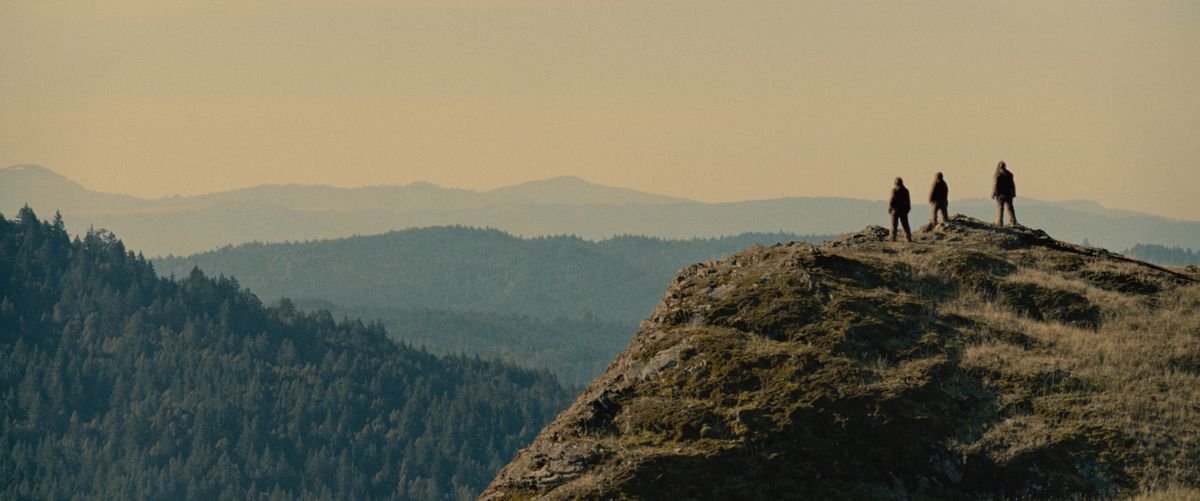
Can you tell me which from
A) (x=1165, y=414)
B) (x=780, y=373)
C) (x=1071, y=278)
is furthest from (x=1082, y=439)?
(x=1071, y=278)

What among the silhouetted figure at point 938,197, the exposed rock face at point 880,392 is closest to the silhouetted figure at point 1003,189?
the silhouetted figure at point 938,197

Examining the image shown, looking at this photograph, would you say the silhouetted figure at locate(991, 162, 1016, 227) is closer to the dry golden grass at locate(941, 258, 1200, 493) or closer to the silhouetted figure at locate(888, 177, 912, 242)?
the silhouetted figure at locate(888, 177, 912, 242)

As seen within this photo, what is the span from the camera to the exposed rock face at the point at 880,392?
37.9m

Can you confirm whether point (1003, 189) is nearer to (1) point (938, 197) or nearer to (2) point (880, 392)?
(1) point (938, 197)

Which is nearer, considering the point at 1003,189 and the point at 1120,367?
the point at 1120,367

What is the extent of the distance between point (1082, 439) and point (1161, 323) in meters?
7.36

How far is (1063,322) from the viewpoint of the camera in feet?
148

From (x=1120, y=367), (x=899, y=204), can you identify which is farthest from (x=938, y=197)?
(x=1120, y=367)

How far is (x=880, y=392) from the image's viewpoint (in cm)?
3991

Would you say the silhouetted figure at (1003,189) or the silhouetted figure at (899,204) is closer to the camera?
the silhouetted figure at (899,204)

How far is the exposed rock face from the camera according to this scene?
37.9m

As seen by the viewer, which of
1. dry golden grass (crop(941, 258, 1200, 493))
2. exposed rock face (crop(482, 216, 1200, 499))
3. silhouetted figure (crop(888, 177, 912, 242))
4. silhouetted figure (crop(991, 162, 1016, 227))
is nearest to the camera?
exposed rock face (crop(482, 216, 1200, 499))

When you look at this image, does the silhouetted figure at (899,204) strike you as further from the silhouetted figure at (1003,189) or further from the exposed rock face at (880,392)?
the silhouetted figure at (1003,189)

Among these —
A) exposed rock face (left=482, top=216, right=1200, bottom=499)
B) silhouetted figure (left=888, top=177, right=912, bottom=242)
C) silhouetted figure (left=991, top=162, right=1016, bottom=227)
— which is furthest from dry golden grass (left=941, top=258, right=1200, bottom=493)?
silhouetted figure (left=991, top=162, right=1016, bottom=227)
